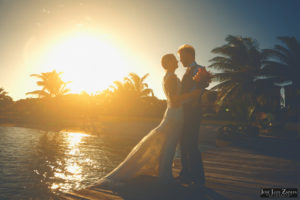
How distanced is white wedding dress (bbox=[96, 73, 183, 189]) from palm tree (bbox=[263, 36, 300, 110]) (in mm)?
19711

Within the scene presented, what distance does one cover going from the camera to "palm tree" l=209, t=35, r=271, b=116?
21.0 meters

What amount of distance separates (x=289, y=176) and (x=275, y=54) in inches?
767

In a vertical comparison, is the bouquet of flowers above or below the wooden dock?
above

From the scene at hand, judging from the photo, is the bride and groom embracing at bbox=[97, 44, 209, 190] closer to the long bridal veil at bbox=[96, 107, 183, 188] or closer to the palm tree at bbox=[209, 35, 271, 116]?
the long bridal veil at bbox=[96, 107, 183, 188]

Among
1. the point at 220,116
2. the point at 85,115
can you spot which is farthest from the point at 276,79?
the point at 85,115

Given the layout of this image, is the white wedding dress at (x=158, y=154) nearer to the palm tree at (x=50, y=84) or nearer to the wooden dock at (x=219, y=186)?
the wooden dock at (x=219, y=186)

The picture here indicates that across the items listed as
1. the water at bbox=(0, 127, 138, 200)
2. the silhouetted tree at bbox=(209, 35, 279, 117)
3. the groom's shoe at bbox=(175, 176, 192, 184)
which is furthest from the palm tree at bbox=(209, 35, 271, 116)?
the groom's shoe at bbox=(175, 176, 192, 184)

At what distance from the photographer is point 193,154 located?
11.6ft

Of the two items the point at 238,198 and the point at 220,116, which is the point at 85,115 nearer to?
the point at 220,116

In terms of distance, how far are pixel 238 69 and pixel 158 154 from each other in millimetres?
21277

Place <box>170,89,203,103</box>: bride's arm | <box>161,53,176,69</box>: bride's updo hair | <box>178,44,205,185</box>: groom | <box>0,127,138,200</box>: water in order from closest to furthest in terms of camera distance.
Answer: <box>170,89,203,103</box>: bride's arm, <box>178,44,205,185</box>: groom, <box>161,53,176,69</box>: bride's updo hair, <box>0,127,138,200</box>: water

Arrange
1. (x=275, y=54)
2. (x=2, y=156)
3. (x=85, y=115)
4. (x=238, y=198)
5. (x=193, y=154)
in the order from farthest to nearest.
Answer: (x=85, y=115) → (x=275, y=54) → (x=2, y=156) → (x=193, y=154) → (x=238, y=198)

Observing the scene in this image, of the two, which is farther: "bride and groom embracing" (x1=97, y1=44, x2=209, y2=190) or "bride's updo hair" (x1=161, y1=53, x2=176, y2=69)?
"bride's updo hair" (x1=161, y1=53, x2=176, y2=69)

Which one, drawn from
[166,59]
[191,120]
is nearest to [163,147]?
[191,120]
